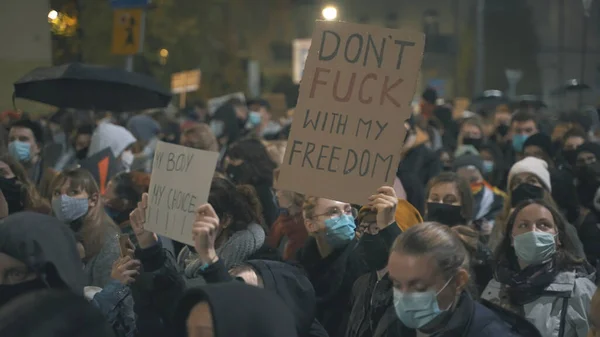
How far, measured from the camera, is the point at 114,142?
454 inches

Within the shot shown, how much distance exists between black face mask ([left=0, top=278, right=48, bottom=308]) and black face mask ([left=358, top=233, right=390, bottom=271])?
1799 mm

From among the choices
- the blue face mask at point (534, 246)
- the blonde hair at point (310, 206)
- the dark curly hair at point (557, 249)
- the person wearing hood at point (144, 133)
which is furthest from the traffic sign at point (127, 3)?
the blue face mask at point (534, 246)

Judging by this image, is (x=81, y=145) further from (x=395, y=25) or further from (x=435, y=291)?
(x=395, y=25)

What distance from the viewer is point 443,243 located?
4.44 metres

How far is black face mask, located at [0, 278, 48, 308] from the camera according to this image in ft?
13.6

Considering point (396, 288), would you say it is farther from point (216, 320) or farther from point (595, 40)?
point (595, 40)

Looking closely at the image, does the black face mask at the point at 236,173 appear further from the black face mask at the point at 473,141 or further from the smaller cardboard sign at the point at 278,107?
the smaller cardboard sign at the point at 278,107

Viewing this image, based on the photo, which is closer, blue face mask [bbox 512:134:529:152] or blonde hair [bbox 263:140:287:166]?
blonde hair [bbox 263:140:287:166]

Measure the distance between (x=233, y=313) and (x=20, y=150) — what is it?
26.5 feet

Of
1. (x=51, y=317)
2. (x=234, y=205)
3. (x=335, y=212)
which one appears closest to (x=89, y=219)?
(x=234, y=205)

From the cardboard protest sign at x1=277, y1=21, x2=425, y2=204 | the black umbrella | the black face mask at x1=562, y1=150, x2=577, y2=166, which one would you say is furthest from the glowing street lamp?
the cardboard protest sign at x1=277, y1=21, x2=425, y2=204

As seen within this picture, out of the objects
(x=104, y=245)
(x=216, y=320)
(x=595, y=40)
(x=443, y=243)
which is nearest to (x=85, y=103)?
(x=104, y=245)

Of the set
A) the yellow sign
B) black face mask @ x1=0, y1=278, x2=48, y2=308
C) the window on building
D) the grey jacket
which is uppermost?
the window on building

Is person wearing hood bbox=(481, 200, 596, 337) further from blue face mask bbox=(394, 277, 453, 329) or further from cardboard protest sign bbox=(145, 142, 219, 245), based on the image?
cardboard protest sign bbox=(145, 142, 219, 245)
